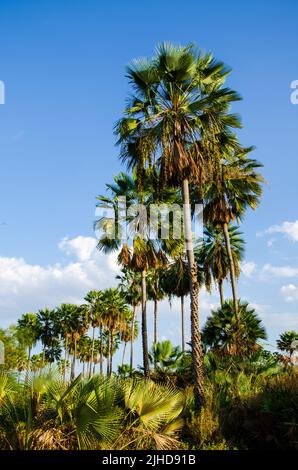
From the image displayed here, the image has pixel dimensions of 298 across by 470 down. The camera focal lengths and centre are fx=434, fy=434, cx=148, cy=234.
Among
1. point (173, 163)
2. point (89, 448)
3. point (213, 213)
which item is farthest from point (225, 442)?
point (213, 213)

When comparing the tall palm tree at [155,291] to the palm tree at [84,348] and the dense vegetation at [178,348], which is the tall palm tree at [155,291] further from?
the palm tree at [84,348]

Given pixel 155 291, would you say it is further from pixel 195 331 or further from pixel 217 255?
pixel 195 331

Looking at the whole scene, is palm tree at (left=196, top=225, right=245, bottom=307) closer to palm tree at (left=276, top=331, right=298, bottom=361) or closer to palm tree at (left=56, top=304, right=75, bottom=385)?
palm tree at (left=276, top=331, right=298, bottom=361)

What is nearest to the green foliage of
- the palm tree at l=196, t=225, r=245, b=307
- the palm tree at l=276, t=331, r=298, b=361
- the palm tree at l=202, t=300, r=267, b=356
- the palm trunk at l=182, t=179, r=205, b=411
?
the palm tree at l=276, t=331, r=298, b=361

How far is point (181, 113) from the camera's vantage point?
1623 cm

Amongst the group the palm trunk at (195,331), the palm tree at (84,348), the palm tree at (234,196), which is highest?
the palm tree at (234,196)

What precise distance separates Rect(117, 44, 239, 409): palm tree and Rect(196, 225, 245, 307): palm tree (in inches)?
732

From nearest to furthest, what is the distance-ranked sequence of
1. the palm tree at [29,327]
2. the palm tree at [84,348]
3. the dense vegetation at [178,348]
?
1. the dense vegetation at [178,348]
2. the palm tree at [29,327]
3. the palm tree at [84,348]

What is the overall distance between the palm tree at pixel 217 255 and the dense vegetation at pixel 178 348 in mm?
90

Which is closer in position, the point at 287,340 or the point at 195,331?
the point at 195,331

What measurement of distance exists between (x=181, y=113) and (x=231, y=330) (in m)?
13.0

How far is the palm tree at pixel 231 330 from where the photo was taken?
2298 centimetres

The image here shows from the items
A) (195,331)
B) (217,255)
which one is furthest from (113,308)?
(195,331)

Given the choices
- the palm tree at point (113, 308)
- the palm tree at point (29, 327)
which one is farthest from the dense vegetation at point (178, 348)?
the palm tree at point (29, 327)
